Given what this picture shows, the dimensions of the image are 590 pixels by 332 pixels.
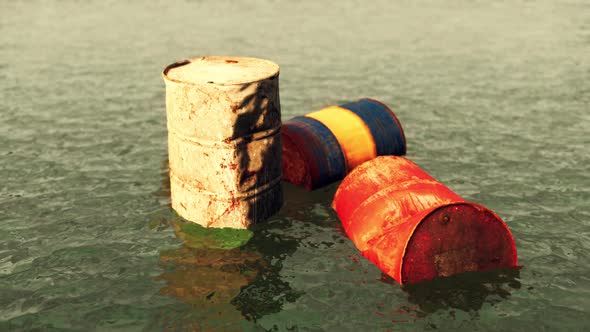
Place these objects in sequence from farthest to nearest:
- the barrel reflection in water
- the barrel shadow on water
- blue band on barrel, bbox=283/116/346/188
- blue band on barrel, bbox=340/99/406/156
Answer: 1. blue band on barrel, bbox=340/99/406/156
2. blue band on barrel, bbox=283/116/346/188
3. the barrel shadow on water
4. the barrel reflection in water

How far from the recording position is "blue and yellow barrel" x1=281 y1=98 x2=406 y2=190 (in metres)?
9.70

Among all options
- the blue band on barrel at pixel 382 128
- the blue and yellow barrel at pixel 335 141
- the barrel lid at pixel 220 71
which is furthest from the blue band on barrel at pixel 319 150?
the barrel lid at pixel 220 71

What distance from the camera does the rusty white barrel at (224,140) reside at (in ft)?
26.3

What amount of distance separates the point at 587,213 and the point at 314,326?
16.3 feet

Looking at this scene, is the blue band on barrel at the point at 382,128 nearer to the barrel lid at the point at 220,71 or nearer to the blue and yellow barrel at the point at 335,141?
the blue and yellow barrel at the point at 335,141

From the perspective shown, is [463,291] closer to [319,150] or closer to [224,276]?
[224,276]

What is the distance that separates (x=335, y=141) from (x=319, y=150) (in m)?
0.33

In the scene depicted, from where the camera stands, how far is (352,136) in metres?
9.99

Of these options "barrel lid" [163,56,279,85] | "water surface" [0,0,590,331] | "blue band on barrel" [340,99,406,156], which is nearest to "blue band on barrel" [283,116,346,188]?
"water surface" [0,0,590,331]

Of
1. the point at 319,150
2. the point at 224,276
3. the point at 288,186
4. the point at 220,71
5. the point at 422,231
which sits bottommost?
the point at 224,276

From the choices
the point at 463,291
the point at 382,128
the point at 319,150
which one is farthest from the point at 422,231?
the point at 382,128

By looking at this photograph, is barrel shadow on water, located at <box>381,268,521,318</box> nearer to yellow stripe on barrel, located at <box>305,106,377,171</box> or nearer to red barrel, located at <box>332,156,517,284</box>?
red barrel, located at <box>332,156,517,284</box>

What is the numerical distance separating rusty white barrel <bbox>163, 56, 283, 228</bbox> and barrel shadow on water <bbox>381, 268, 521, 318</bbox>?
231 centimetres

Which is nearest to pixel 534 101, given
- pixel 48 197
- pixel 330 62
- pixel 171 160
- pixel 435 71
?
pixel 435 71
